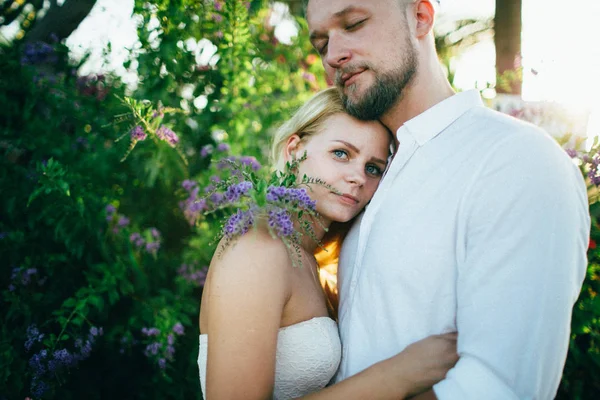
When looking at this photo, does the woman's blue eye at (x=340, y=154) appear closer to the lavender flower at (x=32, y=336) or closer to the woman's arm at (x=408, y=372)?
the woman's arm at (x=408, y=372)

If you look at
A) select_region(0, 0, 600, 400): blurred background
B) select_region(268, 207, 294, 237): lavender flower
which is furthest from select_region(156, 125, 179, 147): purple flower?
select_region(268, 207, 294, 237): lavender flower

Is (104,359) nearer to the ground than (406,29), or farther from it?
nearer to the ground

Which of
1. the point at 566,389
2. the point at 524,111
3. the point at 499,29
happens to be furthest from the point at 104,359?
the point at 499,29

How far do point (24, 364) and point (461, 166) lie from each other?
247 centimetres

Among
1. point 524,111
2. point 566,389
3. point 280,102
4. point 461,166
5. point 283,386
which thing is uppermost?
point 280,102

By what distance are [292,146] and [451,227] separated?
3.03 feet

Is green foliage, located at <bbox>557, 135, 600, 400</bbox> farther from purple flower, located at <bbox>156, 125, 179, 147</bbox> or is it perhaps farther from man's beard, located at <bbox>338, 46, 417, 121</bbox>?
purple flower, located at <bbox>156, 125, 179, 147</bbox>

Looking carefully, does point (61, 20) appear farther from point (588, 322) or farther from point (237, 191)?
point (588, 322)

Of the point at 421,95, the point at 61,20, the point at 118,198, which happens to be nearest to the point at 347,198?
the point at 421,95

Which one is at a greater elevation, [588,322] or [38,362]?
[38,362]

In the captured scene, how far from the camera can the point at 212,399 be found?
1.40m

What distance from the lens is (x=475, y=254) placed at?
4.12 ft

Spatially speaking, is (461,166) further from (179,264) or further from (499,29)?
(499,29)

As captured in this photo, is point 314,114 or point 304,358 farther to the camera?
point 314,114
